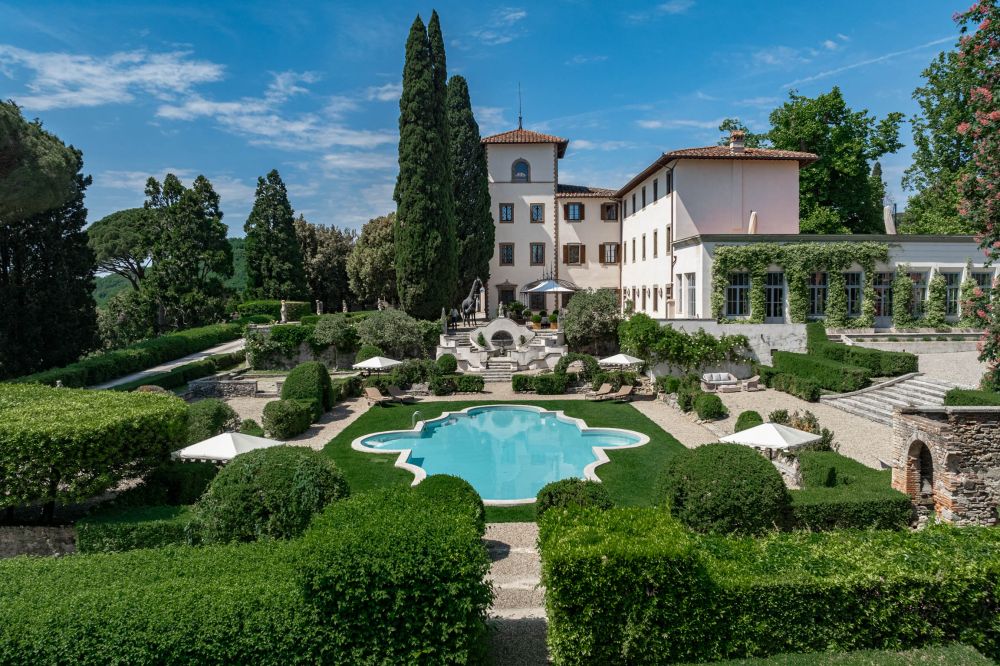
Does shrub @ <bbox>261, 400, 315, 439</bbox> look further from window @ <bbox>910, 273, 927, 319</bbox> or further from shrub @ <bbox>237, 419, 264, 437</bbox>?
window @ <bbox>910, 273, 927, 319</bbox>

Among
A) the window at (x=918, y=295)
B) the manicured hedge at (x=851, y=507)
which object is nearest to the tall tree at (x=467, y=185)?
the window at (x=918, y=295)

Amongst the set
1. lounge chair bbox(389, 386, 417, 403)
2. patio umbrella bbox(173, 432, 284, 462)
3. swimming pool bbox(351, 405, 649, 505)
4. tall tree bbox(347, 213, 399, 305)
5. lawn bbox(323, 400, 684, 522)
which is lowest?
swimming pool bbox(351, 405, 649, 505)

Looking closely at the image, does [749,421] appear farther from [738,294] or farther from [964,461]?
[738,294]

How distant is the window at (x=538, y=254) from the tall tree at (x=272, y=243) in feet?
66.2

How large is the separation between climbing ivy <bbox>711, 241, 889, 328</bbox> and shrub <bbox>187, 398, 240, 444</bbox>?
847 inches

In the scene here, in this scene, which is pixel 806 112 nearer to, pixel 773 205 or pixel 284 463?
pixel 773 205

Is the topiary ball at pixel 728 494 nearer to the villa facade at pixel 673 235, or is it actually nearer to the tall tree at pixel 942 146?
the villa facade at pixel 673 235

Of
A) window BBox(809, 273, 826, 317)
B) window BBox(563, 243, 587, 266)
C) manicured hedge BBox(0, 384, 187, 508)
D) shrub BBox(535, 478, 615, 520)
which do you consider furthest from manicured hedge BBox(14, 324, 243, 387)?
window BBox(809, 273, 826, 317)

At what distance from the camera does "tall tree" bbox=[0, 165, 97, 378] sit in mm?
25141

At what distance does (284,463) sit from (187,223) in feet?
137

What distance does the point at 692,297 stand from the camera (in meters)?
30.2

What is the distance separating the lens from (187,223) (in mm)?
44469

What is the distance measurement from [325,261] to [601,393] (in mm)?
37353

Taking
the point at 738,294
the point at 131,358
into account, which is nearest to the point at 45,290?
the point at 131,358
